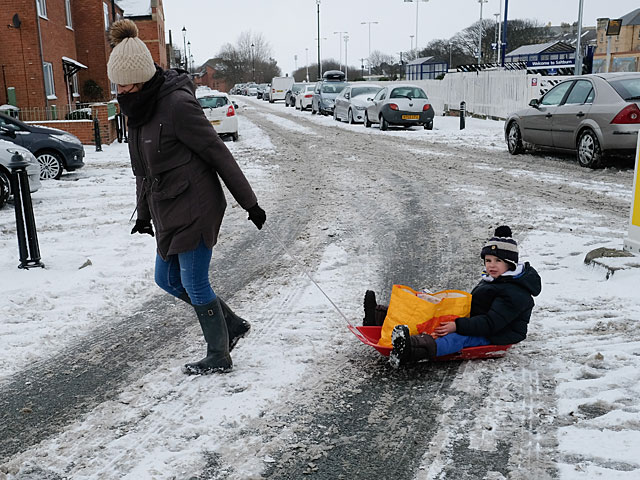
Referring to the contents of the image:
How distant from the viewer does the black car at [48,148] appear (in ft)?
41.5

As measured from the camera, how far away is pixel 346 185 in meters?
10.8

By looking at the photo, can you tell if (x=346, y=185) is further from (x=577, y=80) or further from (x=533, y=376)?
(x=533, y=376)

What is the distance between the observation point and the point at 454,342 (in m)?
3.88

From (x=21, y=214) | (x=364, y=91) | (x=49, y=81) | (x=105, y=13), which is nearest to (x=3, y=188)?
(x=21, y=214)

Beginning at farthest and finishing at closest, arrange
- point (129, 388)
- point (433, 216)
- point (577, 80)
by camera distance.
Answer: point (577, 80) < point (433, 216) < point (129, 388)

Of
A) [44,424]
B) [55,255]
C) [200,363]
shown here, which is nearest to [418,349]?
[200,363]

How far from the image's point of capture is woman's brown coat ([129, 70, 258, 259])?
135 inches

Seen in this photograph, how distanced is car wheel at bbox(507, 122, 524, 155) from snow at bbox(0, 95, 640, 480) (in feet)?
21.2

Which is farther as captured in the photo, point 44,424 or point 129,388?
point 129,388

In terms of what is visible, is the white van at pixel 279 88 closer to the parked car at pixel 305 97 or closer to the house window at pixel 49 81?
the parked car at pixel 305 97

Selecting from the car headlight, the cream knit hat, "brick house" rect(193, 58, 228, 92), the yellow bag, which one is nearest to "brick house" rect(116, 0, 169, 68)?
the car headlight

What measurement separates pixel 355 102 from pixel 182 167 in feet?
72.5

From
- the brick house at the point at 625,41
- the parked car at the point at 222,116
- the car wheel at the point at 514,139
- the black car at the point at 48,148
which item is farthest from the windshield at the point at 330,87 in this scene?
the brick house at the point at 625,41

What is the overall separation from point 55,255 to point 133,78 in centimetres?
379
